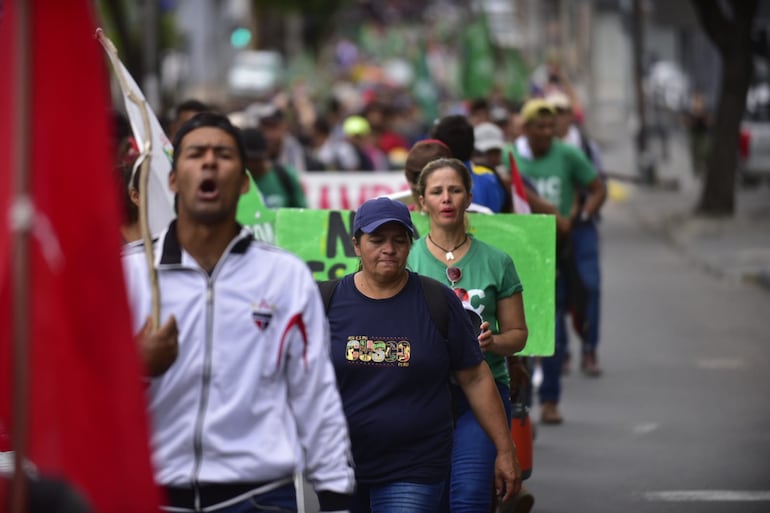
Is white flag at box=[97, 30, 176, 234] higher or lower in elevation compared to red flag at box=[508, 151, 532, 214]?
higher

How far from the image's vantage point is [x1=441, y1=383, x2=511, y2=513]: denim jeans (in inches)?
247

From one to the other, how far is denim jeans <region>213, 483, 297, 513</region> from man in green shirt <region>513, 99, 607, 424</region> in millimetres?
6751

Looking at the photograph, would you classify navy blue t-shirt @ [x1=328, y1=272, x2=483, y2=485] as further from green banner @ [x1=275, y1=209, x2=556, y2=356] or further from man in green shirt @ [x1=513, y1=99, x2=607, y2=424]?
man in green shirt @ [x1=513, y1=99, x2=607, y2=424]

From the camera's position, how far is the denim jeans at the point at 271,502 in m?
4.57

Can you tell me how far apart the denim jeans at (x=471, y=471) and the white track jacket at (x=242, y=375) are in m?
1.74

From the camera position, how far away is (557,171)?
11.7 meters

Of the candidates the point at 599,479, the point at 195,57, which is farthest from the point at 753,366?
the point at 195,57

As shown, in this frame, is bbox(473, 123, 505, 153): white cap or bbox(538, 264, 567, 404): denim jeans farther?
bbox(538, 264, 567, 404): denim jeans

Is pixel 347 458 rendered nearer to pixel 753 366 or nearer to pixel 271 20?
pixel 753 366

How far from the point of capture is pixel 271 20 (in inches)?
4668

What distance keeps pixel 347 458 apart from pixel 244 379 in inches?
15.4

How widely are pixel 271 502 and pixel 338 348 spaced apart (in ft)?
4.78

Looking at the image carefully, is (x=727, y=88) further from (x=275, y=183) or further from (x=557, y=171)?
(x=275, y=183)

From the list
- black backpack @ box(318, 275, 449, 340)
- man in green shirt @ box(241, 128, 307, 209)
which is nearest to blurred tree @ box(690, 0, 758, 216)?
man in green shirt @ box(241, 128, 307, 209)
